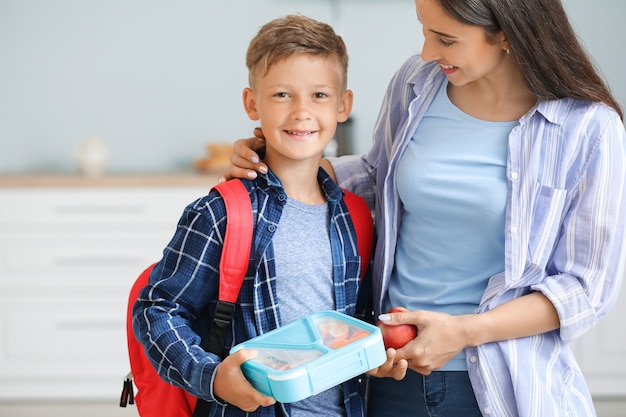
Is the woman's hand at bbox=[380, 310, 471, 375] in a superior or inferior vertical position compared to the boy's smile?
inferior

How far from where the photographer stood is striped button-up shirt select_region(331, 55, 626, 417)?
4.14ft

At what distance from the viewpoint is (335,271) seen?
4.42ft

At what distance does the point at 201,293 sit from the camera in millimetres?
1279

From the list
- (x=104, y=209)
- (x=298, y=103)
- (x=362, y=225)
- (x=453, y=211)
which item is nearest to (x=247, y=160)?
(x=298, y=103)

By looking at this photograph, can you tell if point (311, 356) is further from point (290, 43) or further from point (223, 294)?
point (290, 43)

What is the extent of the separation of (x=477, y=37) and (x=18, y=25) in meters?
3.12

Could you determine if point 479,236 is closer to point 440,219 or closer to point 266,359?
point 440,219

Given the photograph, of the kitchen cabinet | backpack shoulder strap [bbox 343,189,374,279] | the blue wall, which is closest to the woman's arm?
backpack shoulder strap [bbox 343,189,374,279]

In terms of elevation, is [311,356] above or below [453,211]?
below

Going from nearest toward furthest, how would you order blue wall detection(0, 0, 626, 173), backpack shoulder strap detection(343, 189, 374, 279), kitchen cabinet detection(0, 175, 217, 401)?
backpack shoulder strap detection(343, 189, 374, 279) < kitchen cabinet detection(0, 175, 217, 401) < blue wall detection(0, 0, 626, 173)

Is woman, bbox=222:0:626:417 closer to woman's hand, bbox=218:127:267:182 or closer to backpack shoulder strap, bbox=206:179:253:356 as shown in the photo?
woman's hand, bbox=218:127:267:182

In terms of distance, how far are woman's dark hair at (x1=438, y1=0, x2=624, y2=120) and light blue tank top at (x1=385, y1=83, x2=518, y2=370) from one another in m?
0.10

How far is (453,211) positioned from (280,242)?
30 centimetres

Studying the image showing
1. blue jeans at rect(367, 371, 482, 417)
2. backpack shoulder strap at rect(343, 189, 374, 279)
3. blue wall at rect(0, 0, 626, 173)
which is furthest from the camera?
blue wall at rect(0, 0, 626, 173)
